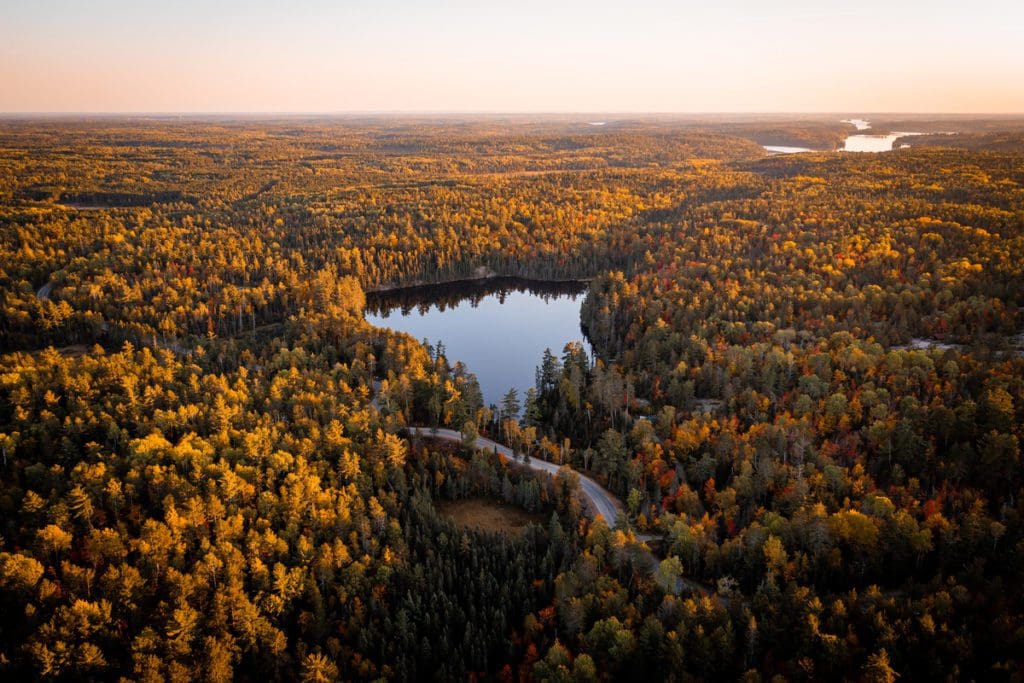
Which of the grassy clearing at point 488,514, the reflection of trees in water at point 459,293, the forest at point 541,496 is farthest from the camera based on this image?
the reflection of trees in water at point 459,293

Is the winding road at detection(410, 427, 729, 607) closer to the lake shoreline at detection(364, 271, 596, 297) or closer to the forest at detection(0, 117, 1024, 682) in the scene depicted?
the forest at detection(0, 117, 1024, 682)

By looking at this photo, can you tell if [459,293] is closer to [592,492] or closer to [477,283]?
[477,283]

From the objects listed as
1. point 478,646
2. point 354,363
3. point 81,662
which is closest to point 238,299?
point 354,363

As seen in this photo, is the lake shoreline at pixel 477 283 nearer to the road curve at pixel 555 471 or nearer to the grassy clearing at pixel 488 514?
the road curve at pixel 555 471

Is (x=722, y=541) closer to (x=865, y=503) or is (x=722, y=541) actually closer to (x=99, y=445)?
(x=865, y=503)

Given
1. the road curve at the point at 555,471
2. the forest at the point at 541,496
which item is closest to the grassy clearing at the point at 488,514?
the forest at the point at 541,496

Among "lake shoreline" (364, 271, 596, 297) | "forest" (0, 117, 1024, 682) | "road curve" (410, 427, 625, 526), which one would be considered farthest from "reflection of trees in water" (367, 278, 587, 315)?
"road curve" (410, 427, 625, 526)
